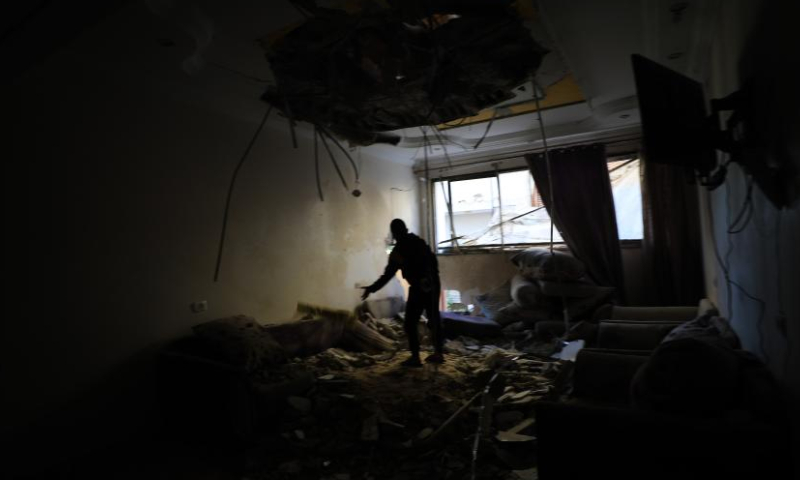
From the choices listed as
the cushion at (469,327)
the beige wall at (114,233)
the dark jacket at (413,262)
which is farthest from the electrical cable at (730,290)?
the beige wall at (114,233)

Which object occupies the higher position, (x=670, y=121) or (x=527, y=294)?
(x=670, y=121)

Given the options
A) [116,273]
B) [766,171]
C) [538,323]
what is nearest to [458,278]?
[538,323]

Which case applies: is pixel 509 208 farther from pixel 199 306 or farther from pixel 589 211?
pixel 199 306

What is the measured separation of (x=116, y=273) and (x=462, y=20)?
274 cm

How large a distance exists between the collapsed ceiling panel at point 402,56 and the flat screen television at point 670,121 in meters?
0.54

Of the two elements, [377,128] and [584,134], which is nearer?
[377,128]

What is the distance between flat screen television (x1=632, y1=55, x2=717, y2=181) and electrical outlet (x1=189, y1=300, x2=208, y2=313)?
3245 mm

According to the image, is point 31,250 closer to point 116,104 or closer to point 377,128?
point 116,104

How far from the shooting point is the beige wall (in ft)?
7.96

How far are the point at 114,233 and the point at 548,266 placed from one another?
4234mm

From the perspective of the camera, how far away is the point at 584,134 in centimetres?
505

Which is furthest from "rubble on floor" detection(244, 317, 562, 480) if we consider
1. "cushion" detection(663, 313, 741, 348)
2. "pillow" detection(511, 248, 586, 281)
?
"pillow" detection(511, 248, 586, 281)

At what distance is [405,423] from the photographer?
2.57 metres

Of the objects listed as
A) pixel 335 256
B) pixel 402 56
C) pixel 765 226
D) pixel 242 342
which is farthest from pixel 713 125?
pixel 335 256
